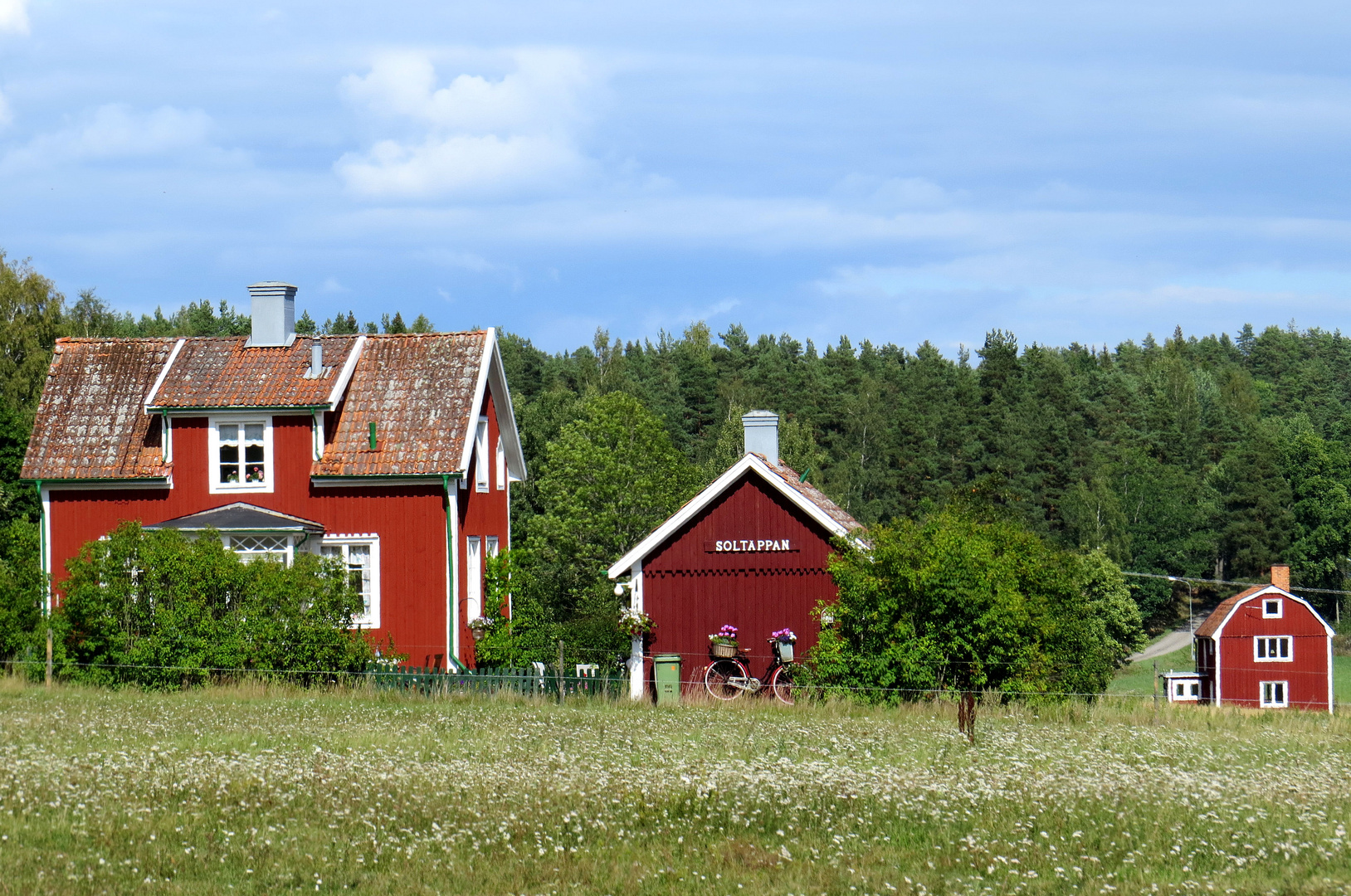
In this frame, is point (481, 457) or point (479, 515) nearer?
point (479, 515)

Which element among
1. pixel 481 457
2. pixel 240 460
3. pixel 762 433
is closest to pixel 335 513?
pixel 240 460

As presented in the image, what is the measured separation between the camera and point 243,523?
30.4m

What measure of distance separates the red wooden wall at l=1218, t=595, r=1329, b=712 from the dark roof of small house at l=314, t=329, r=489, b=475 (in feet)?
160

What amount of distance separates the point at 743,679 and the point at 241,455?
39.9 ft

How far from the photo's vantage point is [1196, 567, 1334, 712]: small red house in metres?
69.4

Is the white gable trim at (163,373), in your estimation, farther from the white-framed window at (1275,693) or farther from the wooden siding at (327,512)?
the white-framed window at (1275,693)

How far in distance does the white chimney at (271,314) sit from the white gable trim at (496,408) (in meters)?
4.57

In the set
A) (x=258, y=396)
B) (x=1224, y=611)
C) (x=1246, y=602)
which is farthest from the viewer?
(x=1224, y=611)

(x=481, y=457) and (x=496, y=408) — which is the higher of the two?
(x=496, y=408)

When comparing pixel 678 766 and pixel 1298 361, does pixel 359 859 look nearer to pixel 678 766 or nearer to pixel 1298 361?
pixel 678 766

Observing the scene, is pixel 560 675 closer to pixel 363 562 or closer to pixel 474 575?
pixel 363 562

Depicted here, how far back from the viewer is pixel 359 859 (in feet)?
36.8

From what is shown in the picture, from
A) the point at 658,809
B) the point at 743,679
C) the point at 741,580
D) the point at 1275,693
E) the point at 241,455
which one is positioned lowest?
the point at 1275,693

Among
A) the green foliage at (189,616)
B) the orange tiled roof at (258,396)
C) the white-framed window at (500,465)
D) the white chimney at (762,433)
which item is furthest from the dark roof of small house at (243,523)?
the white chimney at (762,433)
